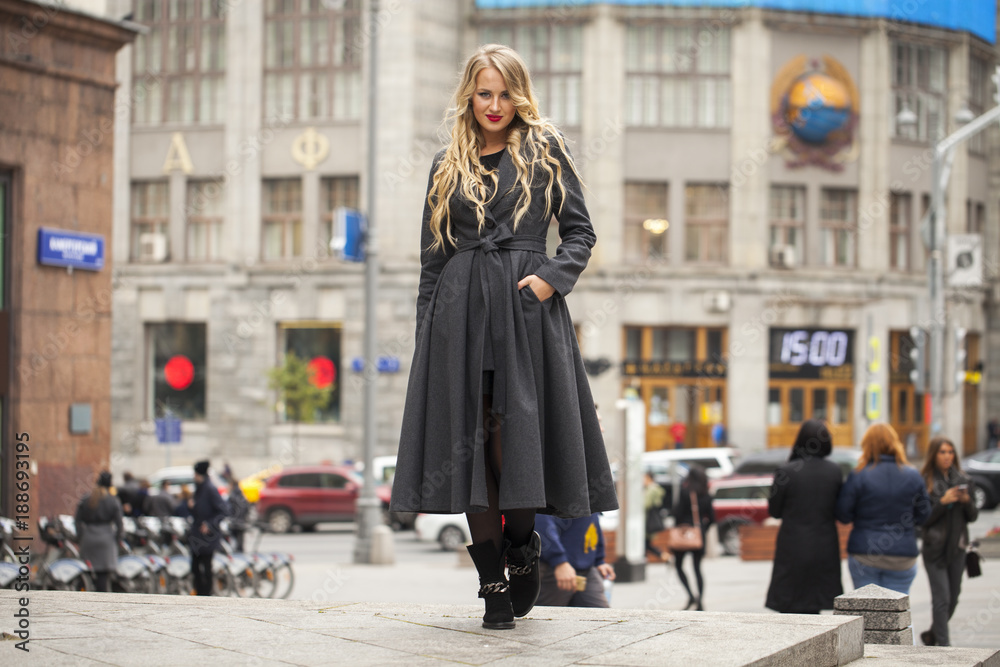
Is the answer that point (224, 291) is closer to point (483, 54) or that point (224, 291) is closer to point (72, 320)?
point (72, 320)

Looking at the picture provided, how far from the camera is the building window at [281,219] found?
39312 mm

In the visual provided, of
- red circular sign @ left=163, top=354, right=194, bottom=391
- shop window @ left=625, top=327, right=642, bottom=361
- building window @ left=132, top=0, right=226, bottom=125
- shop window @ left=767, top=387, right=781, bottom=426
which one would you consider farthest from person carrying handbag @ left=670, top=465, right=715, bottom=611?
building window @ left=132, top=0, right=226, bottom=125

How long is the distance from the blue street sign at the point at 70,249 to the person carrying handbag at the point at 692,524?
8417mm

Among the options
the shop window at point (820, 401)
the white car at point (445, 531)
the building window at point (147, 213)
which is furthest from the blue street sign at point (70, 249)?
the shop window at point (820, 401)

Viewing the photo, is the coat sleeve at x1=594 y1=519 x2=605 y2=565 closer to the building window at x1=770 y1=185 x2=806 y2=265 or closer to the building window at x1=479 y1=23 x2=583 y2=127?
the building window at x1=479 y1=23 x2=583 y2=127

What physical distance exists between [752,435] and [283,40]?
1882 centimetres

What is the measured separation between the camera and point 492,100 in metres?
4.81

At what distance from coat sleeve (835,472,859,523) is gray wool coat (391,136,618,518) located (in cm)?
471

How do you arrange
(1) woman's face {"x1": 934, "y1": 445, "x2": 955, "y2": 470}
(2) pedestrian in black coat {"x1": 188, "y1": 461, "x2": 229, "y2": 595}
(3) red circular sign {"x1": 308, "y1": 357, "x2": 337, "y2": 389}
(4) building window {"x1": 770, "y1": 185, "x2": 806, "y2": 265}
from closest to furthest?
(1) woman's face {"x1": 934, "y1": 445, "x2": 955, "y2": 470}
(2) pedestrian in black coat {"x1": 188, "y1": 461, "x2": 229, "y2": 595}
(3) red circular sign {"x1": 308, "y1": 357, "x2": 337, "y2": 389}
(4) building window {"x1": 770, "y1": 185, "x2": 806, "y2": 265}

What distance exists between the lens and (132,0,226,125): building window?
40188mm

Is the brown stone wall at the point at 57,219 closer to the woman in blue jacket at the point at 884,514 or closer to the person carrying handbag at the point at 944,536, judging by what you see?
the woman in blue jacket at the point at 884,514

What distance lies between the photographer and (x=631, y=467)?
61.2 ft

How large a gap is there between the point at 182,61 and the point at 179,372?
9853mm

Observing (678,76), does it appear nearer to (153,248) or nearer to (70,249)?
(153,248)
